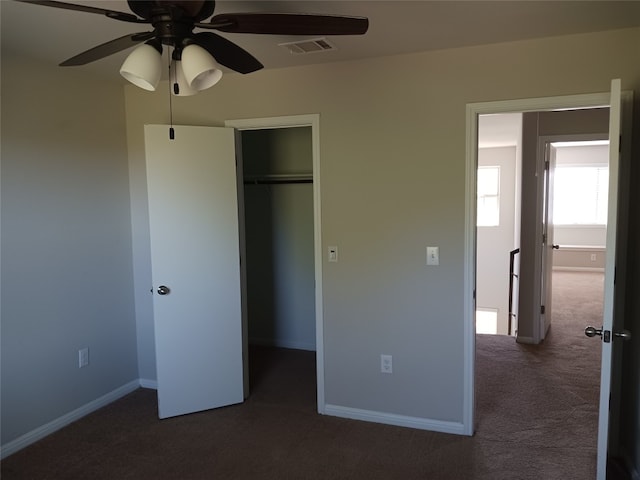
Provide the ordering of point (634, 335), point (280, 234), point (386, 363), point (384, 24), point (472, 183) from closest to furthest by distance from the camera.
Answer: point (384, 24) → point (634, 335) → point (472, 183) → point (386, 363) → point (280, 234)

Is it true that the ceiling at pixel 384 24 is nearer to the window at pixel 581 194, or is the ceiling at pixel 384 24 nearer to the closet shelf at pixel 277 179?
the closet shelf at pixel 277 179

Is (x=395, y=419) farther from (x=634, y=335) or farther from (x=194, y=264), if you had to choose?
(x=194, y=264)

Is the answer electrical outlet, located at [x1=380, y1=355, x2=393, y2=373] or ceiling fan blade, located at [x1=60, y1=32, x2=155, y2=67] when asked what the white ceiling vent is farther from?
electrical outlet, located at [x1=380, y1=355, x2=393, y2=373]

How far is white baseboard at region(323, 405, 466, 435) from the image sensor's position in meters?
3.05

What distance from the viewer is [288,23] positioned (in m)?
1.66

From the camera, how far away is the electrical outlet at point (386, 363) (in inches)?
124

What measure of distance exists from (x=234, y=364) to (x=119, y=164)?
5.80 feet

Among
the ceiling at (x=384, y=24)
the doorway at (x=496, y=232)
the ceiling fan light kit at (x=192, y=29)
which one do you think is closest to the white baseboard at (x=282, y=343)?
the ceiling at (x=384, y=24)

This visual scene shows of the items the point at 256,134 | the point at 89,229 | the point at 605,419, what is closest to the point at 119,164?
the point at 89,229

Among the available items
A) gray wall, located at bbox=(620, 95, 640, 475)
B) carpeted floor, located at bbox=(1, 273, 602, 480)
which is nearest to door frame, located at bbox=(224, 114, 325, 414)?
carpeted floor, located at bbox=(1, 273, 602, 480)

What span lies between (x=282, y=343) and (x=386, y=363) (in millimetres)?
1979

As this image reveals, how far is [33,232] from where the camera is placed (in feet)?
9.77

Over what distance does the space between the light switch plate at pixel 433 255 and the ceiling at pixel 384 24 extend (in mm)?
1219

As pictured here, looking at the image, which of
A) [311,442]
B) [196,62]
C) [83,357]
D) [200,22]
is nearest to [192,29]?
[200,22]
